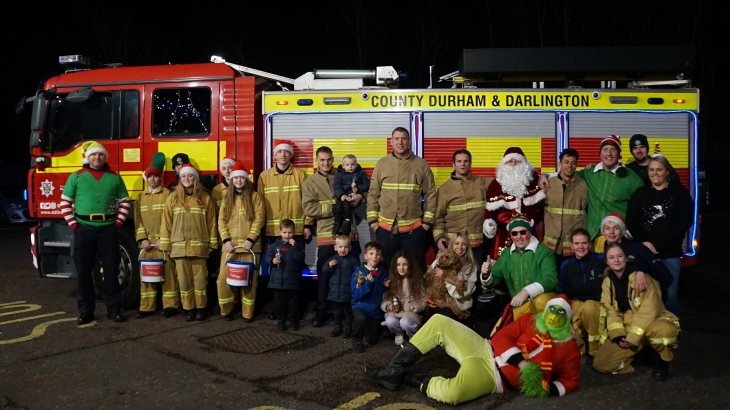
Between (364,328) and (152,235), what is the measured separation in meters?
2.71

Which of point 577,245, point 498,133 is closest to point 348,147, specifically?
point 498,133

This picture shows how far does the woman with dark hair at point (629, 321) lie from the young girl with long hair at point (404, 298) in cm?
153

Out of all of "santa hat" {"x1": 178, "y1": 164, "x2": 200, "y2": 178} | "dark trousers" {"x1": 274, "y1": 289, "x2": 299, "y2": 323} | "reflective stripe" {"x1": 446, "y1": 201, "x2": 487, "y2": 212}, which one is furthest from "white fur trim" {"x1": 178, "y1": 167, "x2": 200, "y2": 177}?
"reflective stripe" {"x1": 446, "y1": 201, "x2": 487, "y2": 212}

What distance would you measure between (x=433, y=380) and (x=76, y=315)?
449 cm

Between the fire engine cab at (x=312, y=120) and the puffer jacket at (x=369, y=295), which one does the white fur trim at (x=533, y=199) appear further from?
the puffer jacket at (x=369, y=295)

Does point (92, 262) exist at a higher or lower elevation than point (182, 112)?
lower

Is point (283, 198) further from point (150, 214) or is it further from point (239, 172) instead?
point (150, 214)

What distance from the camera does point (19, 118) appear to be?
2838cm

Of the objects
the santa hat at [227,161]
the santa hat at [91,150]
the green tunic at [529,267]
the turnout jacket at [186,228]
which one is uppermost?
the santa hat at [91,150]

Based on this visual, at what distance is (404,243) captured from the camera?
6.23 m

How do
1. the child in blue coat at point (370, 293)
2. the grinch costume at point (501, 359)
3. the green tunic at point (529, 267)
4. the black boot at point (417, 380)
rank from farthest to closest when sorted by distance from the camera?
the child in blue coat at point (370, 293) → the green tunic at point (529, 267) → the black boot at point (417, 380) → the grinch costume at point (501, 359)

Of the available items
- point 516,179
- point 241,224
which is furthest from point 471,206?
point 241,224

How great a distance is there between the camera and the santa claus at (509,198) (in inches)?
238

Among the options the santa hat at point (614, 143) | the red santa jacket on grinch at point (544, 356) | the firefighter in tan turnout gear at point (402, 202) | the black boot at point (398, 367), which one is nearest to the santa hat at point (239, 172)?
the firefighter in tan turnout gear at point (402, 202)
